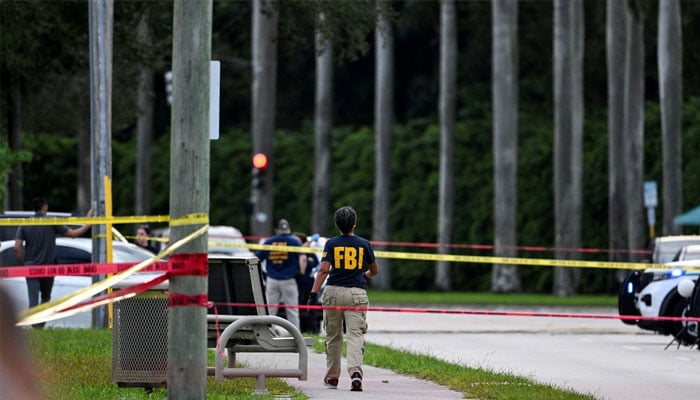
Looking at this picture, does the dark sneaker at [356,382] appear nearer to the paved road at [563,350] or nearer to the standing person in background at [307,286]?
the paved road at [563,350]

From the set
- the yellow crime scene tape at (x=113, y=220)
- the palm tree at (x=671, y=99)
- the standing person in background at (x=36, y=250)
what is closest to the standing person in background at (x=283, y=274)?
the standing person in background at (x=36, y=250)

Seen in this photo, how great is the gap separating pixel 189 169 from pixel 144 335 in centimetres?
327

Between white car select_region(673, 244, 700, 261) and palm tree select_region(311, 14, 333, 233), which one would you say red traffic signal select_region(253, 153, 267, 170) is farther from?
white car select_region(673, 244, 700, 261)

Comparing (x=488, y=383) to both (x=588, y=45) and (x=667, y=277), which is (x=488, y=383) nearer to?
(x=667, y=277)

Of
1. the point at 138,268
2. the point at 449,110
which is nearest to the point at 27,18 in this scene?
the point at 138,268

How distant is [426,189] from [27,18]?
30.4 metres

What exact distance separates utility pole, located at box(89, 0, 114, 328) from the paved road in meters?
4.38

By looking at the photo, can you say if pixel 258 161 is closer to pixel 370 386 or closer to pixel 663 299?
pixel 663 299

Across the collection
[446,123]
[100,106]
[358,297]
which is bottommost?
[358,297]

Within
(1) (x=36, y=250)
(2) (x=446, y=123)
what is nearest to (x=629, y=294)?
(1) (x=36, y=250)

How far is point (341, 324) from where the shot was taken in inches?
588

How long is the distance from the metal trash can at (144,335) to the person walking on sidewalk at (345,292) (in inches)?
85.5

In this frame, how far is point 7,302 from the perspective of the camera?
4117 millimetres

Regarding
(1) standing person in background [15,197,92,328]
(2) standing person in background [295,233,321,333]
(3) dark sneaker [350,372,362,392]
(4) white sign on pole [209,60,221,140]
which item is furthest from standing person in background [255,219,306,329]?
(4) white sign on pole [209,60,221,140]
